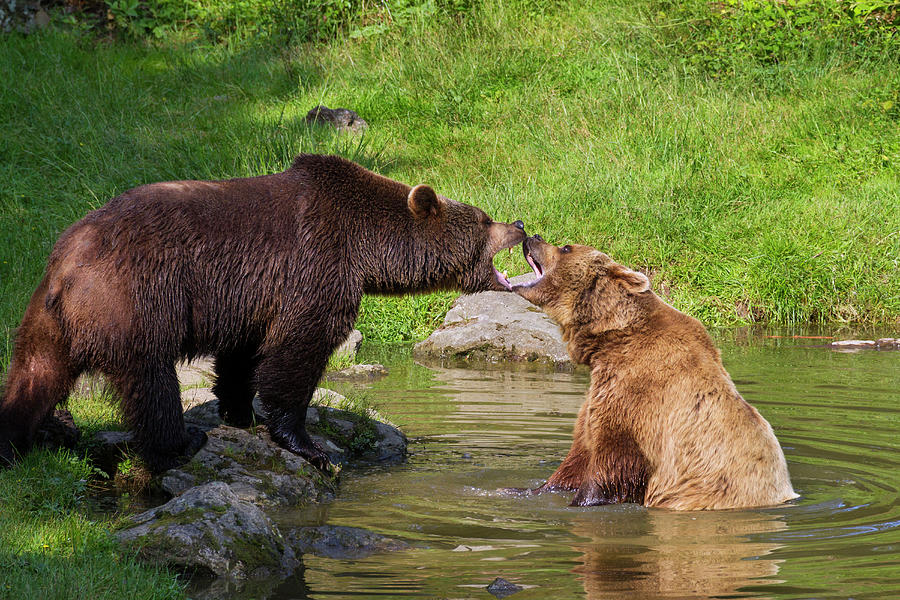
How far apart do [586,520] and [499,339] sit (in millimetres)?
5342

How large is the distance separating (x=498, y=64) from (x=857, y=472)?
35.2 feet

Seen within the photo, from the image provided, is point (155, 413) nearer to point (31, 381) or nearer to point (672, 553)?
point (31, 381)

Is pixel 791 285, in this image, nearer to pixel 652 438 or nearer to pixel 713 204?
pixel 713 204

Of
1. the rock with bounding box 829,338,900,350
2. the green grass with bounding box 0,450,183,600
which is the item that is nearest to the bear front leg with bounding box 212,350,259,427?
the green grass with bounding box 0,450,183,600

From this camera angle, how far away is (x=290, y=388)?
20.1 ft

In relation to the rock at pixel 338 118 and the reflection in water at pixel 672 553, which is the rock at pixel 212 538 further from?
the rock at pixel 338 118

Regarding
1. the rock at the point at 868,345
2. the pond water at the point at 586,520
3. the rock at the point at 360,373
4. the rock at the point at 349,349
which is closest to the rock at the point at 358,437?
the pond water at the point at 586,520

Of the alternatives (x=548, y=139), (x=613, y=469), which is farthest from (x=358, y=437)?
(x=548, y=139)

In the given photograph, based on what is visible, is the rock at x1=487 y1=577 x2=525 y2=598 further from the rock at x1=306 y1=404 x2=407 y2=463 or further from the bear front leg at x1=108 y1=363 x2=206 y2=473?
the rock at x1=306 y1=404 x2=407 y2=463

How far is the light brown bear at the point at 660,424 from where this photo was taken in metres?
5.57

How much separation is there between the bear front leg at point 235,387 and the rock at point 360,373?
260 centimetres

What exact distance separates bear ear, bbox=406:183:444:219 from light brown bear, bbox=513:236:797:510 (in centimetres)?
132

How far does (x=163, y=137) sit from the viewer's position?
13.9m

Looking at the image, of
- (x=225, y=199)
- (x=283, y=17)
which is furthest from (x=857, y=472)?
(x=283, y=17)
